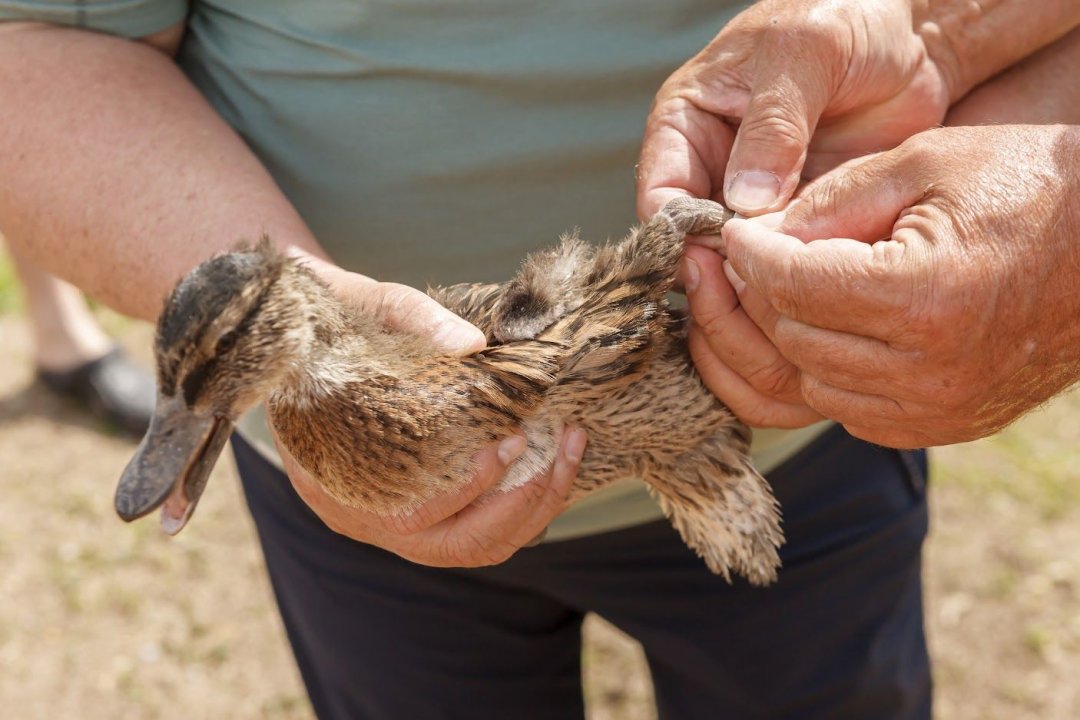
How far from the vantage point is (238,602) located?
4980mm

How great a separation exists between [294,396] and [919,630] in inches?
68.6

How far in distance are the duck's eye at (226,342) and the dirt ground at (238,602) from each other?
9.32 feet

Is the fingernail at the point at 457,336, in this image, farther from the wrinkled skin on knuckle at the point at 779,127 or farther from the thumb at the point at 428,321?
the wrinkled skin on knuckle at the point at 779,127

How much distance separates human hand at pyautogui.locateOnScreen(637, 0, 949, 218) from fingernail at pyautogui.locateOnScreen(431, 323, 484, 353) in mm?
466

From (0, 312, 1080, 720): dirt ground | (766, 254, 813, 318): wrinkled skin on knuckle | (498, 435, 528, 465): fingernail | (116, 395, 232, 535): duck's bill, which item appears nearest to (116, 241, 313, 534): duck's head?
(116, 395, 232, 535): duck's bill

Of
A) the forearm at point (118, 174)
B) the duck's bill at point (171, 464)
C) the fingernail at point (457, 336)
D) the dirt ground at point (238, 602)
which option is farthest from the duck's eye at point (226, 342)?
the dirt ground at point (238, 602)

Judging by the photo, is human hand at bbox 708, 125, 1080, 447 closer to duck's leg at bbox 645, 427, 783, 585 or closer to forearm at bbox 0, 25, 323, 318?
duck's leg at bbox 645, 427, 783, 585

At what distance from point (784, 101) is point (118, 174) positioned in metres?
1.31

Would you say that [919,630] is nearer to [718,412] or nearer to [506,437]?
[718,412]

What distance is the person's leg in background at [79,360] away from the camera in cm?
589

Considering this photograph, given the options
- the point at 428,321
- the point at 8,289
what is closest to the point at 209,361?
the point at 428,321

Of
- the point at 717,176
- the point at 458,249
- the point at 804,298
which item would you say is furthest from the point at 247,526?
the point at 804,298

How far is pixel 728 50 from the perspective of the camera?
2.19 metres

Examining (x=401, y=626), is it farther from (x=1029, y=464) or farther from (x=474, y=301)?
(x=1029, y=464)
